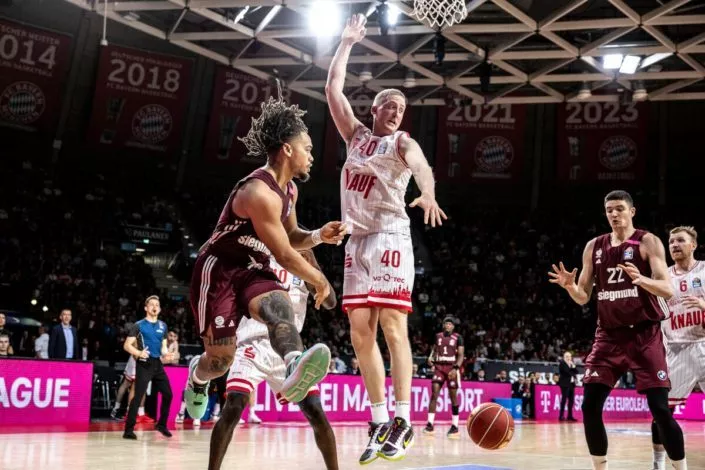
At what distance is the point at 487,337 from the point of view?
85.0 feet

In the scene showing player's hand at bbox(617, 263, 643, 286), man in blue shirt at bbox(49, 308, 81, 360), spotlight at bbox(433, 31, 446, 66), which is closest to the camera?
player's hand at bbox(617, 263, 643, 286)

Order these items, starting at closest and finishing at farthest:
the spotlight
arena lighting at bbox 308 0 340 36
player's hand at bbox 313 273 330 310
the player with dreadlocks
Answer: the player with dreadlocks → player's hand at bbox 313 273 330 310 → arena lighting at bbox 308 0 340 36 → the spotlight

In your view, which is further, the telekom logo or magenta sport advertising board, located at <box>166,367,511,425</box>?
the telekom logo

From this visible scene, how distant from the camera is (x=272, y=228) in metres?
4.72

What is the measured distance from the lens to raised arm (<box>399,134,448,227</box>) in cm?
495

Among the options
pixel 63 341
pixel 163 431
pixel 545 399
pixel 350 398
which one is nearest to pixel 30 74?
pixel 63 341

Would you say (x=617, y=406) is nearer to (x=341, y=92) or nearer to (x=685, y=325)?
(x=685, y=325)

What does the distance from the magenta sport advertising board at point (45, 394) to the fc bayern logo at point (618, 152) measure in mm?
23481

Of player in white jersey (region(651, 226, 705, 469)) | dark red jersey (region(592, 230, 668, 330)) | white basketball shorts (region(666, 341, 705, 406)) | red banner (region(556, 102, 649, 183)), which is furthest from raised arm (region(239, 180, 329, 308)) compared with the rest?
red banner (region(556, 102, 649, 183))

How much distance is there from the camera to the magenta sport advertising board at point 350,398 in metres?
15.1

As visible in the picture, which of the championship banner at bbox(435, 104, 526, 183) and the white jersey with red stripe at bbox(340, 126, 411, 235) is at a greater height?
the championship banner at bbox(435, 104, 526, 183)

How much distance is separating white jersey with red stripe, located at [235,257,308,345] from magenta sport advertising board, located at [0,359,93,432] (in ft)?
21.6

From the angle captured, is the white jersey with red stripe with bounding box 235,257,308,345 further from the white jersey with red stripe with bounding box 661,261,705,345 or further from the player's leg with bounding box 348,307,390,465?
the white jersey with red stripe with bounding box 661,261,705,345

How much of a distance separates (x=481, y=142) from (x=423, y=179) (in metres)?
26.1
